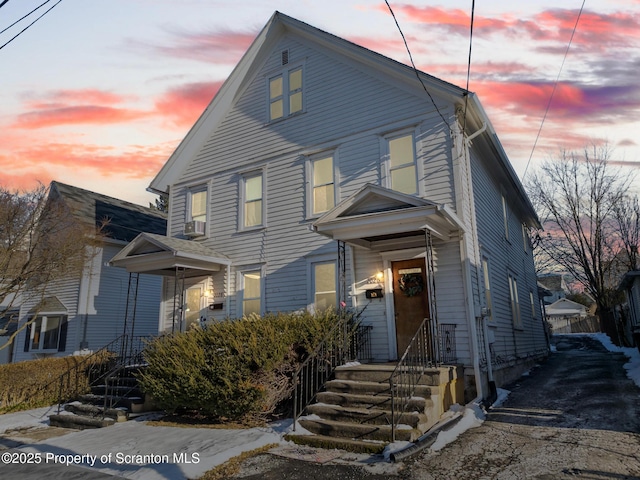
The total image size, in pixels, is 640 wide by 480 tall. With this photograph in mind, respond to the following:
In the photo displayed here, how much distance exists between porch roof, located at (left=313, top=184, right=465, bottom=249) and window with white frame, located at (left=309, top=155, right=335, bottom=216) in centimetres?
208

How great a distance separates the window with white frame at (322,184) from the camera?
1179cm

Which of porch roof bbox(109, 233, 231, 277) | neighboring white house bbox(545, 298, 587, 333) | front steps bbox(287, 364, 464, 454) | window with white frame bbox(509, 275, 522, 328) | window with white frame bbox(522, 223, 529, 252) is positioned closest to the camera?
front steps bbox(287, 364, 464, 454)

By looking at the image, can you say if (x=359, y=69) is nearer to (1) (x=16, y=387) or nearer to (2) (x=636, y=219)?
(1) (x=16, y=387)

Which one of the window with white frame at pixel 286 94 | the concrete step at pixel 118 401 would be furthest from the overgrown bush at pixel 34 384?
the window with white frame at pixel 286 94

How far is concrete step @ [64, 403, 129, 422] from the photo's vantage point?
29.9ft

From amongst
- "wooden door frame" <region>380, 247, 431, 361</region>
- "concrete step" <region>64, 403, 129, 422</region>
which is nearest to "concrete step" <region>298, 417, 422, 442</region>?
"wooden door frame" <region>380, 247, 431, 361</region>

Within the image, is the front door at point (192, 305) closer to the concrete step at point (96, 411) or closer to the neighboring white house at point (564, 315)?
the concrete step at point (96, 411)

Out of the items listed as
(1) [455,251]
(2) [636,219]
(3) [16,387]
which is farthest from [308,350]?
(2) [636,219]

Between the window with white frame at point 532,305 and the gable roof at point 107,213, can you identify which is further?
the gable roof at point 107,213

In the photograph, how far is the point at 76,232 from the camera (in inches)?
679

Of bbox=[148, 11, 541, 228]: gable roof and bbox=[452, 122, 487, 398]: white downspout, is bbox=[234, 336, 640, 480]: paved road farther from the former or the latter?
bbox=[148, 11, 541, 228]: gable roof

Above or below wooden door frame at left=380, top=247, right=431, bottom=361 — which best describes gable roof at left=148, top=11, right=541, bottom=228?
above

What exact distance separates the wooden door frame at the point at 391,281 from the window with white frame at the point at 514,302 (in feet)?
18.3

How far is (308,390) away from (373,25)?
6565 mm
